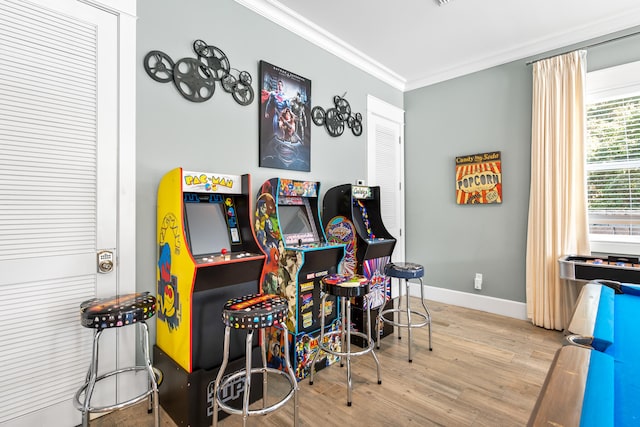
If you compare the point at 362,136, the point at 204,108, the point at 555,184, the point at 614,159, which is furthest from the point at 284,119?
the point at 614,159

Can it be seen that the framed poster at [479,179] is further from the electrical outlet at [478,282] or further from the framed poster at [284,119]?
the framed poster at [284,119]

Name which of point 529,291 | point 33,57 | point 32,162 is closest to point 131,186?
point 32,162

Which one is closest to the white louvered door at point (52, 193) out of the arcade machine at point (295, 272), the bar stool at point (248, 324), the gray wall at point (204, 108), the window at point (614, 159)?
the gray wall at point (204, 108)

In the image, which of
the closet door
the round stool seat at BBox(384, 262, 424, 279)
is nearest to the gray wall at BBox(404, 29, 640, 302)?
the closet door

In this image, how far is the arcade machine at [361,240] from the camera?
281cm

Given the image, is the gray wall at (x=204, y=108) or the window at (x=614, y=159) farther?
the window at (x=614, y=159)

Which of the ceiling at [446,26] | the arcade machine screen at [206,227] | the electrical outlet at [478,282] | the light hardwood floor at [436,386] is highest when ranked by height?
the ceiling at [446,26]

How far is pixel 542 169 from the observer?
10.8 ft

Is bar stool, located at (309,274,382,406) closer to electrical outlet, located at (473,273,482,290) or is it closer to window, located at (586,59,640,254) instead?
electrical outlet, located at (473,273,482,290)

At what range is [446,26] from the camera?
3.13 meters

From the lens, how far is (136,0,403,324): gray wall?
206 cm

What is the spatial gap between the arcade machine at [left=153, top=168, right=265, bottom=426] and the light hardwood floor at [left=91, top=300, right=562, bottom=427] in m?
0.25

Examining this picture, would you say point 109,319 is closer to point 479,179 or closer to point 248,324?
point 248,324

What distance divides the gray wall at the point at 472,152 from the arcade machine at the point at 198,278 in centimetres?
298
